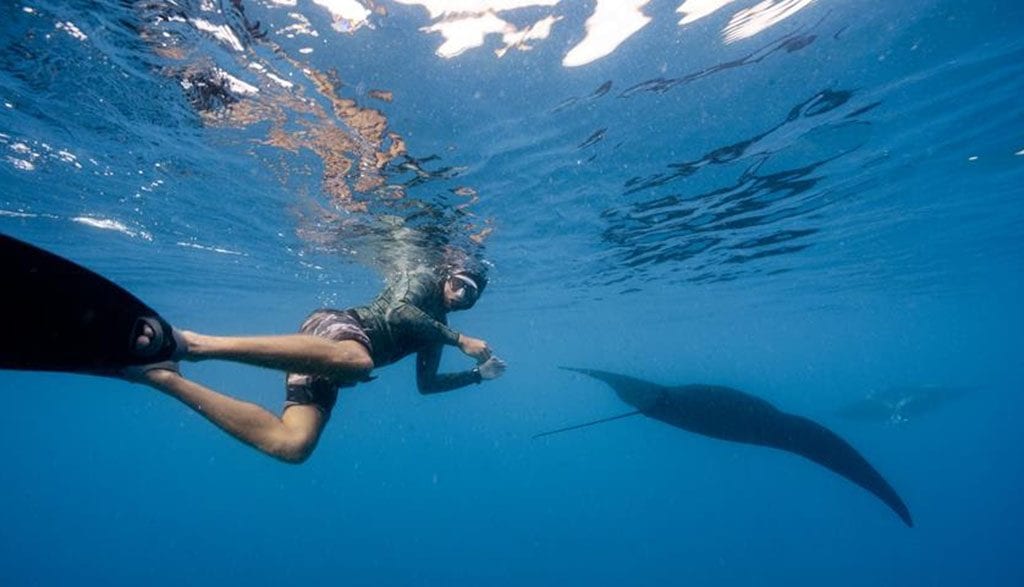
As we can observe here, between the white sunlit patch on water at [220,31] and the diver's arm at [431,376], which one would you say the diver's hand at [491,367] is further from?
the white sunlit patch on water at [220,31]

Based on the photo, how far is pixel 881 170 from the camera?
1326 cm

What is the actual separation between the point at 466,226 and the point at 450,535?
A: 5593 centimetres

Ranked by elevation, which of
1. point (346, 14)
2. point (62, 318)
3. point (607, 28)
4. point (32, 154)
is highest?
point (32, 154)

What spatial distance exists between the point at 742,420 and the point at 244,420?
1007 centimetres

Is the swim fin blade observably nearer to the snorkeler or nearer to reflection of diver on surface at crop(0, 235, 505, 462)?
reflection of diver on surface at crop(0, 235, 505, 462)

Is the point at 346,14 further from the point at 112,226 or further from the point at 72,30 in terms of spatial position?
the point at 112,226

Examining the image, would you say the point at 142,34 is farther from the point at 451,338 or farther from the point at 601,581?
the point at 601,581

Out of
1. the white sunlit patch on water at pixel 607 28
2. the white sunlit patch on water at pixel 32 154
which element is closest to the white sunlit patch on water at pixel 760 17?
the white sunlit patch on water at pixel 607 28

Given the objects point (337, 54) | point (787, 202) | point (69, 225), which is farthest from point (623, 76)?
point (69, 225)

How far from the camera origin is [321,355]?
378cm

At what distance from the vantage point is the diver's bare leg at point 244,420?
3.38 metres

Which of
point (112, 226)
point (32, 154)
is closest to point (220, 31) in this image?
point (32, 154)

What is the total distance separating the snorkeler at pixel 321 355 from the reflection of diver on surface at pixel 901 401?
31800 mm

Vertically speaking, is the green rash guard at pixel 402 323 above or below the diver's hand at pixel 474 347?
above
